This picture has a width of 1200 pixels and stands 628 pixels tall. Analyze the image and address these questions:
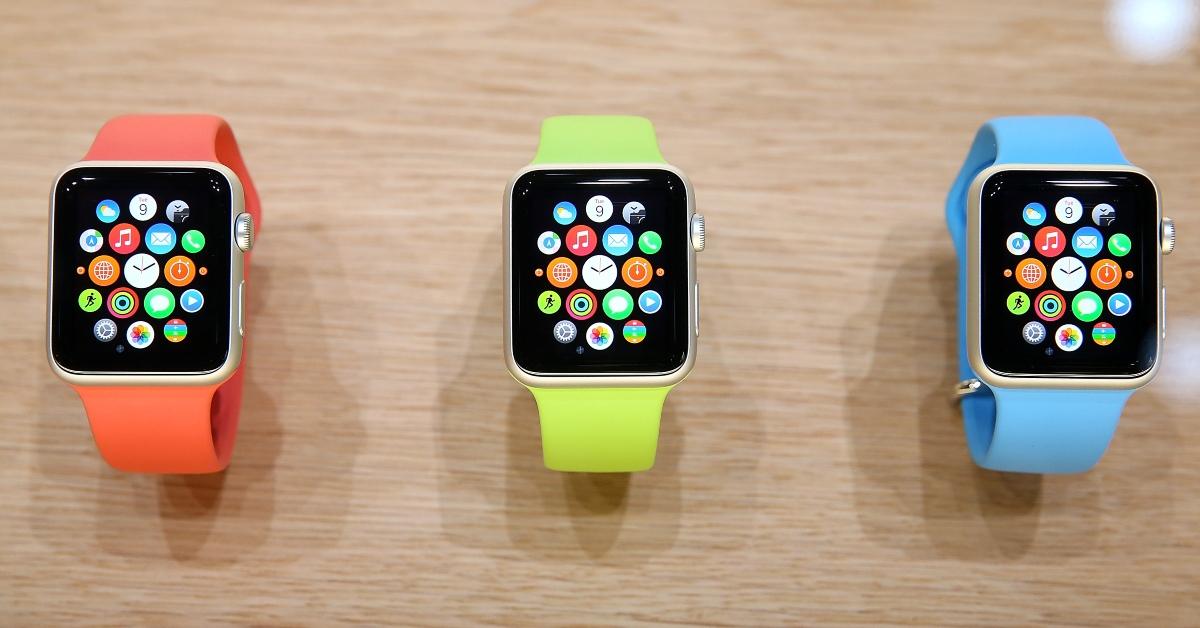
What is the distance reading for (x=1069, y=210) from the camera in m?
0.97

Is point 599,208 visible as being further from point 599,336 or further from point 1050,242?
point 1050,242

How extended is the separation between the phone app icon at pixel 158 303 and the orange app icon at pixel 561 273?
1.30 feet

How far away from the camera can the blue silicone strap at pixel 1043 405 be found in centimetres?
99

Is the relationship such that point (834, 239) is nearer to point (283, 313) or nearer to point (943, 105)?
point (943, 105)

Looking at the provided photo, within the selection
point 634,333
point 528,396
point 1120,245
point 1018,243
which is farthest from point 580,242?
point 1120,245

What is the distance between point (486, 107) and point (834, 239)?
0.45m

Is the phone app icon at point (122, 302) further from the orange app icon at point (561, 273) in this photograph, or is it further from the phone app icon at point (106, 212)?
the orange app icon at point (561, 273)

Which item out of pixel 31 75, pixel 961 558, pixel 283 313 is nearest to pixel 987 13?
pixel 961 558

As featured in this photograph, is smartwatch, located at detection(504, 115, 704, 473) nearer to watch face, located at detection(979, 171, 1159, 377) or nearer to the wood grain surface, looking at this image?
the wood grain surface

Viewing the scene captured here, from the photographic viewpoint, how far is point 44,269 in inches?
43.3

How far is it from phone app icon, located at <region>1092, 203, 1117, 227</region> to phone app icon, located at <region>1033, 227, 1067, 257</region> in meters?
0.04

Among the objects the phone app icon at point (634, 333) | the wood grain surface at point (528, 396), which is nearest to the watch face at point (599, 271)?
the phone app icon at point (634, 333)

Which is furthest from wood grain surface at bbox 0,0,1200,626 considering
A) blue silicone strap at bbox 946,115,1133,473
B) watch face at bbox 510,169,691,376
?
watch face at bbox 510,169,691,376

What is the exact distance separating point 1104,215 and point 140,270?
101cm
